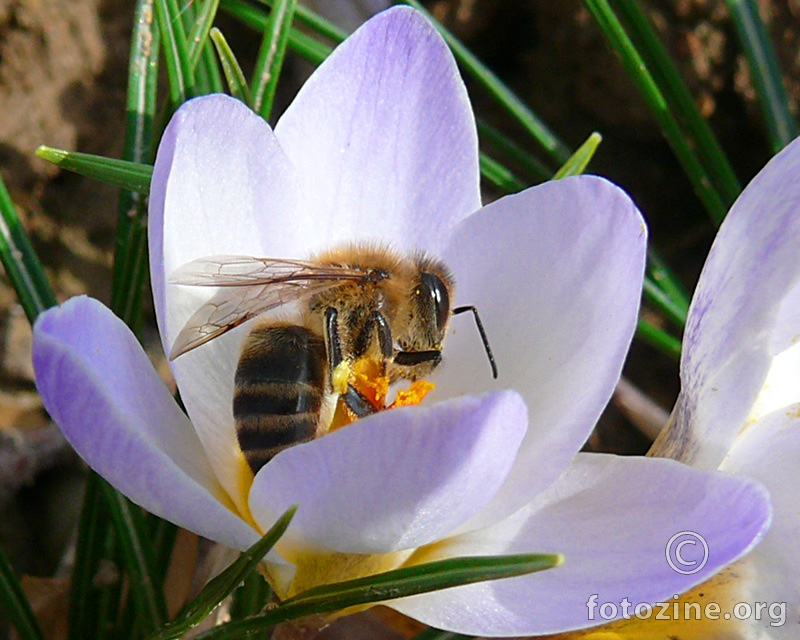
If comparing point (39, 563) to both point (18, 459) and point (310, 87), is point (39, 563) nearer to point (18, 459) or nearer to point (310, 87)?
point (18, 459)

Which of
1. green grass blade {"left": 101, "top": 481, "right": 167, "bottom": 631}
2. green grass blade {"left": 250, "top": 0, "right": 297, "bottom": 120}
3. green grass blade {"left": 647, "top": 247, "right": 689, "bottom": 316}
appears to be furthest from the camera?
green grass blade {"left": 647, "top": 247, "right": 689, "bottom": 316}

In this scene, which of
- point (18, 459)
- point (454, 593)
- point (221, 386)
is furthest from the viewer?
point (18, 459)

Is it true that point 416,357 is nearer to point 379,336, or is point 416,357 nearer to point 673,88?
point 379,336

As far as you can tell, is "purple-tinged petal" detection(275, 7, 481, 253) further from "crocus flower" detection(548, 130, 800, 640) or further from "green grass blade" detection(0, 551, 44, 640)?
"green grass blade" detection(0, 551, 44, 640)

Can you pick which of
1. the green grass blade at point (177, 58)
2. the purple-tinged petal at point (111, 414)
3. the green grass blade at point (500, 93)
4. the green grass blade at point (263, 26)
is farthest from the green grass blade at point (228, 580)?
the green grass blade at point (500, 93)

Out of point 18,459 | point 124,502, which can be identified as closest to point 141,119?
point 124,502

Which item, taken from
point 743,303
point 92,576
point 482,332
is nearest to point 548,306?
point 482,332

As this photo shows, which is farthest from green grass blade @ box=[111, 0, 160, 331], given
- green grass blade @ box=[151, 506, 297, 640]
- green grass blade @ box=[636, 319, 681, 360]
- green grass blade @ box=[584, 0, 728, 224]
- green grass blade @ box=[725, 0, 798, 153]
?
green grass blade @ box=[725, 0, 798, 153]
